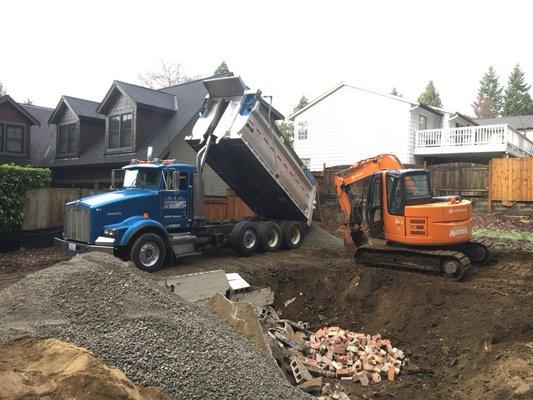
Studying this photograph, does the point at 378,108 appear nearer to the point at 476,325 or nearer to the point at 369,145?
the point at 369,145

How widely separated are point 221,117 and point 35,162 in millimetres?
15260

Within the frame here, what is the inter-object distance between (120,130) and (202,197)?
32.5 ft

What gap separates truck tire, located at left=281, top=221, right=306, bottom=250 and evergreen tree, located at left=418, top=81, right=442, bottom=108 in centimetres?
6867

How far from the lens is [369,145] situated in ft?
88.8

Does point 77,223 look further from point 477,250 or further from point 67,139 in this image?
point 67,139

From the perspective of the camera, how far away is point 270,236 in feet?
43.9

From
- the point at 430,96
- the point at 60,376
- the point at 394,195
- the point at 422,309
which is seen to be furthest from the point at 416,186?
the point at 430,96

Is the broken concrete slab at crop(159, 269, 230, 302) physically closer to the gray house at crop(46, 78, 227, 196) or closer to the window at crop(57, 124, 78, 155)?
the gray house at crop(46, 78, 227, 196)

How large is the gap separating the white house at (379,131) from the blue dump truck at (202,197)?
11.6 m

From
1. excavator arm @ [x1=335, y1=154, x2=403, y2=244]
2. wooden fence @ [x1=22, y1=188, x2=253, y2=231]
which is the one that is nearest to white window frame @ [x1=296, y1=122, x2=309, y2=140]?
wooden fence @ [x1=22, y1=188, x2=253, y2=231]

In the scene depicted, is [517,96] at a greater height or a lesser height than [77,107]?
greater

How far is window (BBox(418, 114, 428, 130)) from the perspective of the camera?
87.6 ft

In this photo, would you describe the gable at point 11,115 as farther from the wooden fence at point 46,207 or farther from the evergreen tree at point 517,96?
the evergreen tree at point 517,96

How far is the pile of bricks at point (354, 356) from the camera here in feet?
22.1
